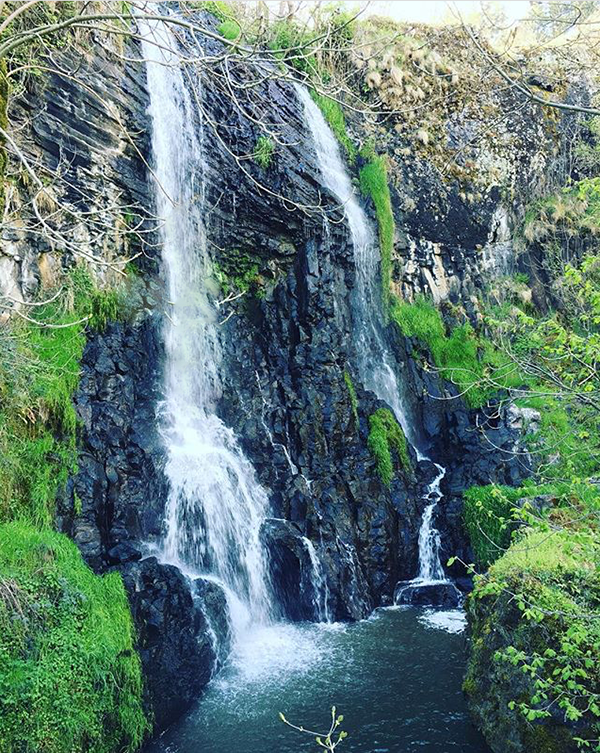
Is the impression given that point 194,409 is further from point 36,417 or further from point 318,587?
point 318,587

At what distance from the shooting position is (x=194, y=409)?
1125cm

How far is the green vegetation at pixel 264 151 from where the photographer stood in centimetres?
1285

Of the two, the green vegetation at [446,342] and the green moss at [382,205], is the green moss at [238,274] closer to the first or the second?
the green moss at [382,205]

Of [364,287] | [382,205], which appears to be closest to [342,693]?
[364,287]

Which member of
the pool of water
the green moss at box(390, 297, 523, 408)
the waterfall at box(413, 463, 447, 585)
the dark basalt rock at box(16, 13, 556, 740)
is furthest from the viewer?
the green moss at box(390, 297, 523, 408)

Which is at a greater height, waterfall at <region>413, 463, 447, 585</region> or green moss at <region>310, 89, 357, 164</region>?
green moss at <region>310, 89, 357, 164</region>

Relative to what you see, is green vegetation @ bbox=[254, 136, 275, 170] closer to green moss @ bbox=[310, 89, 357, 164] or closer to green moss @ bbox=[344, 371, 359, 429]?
green moss @ bbox=[310, 89, 357, 164]

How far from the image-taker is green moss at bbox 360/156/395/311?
1600cm

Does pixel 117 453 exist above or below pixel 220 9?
below

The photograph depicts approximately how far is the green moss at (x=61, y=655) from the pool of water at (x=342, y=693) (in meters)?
0.90

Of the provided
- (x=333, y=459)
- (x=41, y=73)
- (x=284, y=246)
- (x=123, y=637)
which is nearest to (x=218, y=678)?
(x=123, y=637)

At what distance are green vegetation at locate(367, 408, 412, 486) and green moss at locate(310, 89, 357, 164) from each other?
8067mm

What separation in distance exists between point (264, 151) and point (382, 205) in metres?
4.81

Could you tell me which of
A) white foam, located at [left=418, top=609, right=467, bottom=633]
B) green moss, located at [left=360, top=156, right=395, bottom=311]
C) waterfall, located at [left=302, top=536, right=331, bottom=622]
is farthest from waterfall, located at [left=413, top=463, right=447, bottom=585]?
green moss, located at [left=360, top=156, right=395, bottom=311]
